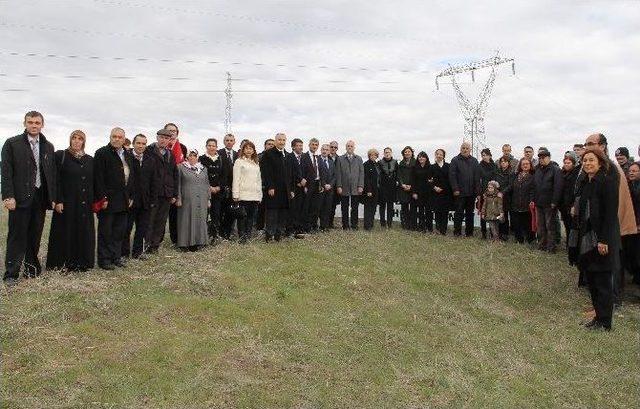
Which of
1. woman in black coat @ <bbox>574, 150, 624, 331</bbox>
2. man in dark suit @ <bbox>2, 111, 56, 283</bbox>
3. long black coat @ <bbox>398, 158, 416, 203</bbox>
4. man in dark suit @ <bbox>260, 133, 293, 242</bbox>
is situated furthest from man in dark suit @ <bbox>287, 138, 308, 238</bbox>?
woman in black coat @ <bbox>574, 150, 624, 331</bbox>

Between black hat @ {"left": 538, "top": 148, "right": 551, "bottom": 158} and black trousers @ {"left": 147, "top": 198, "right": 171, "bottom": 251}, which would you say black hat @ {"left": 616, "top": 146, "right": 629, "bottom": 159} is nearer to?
black hat @ {"left": 538, "top": 148, "right": 551, "bottom": 158}

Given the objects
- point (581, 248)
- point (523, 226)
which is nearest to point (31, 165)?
point (581, 248)

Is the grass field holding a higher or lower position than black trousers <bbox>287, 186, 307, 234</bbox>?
lower

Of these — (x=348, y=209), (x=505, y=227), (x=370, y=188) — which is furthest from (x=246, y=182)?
(x=505, y=227)

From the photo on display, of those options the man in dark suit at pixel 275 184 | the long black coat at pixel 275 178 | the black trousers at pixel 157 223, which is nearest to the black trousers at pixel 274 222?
the man in dark suit at pixel 275 184

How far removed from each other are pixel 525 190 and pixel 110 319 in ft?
30.3

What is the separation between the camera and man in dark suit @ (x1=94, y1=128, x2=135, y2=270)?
8.22m

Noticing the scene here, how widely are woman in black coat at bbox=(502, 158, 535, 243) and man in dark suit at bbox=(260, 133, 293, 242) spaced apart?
510 centimetres

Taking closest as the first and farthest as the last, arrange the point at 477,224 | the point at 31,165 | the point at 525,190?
the point at 31,165
the point at 525,190
the point at 477,224

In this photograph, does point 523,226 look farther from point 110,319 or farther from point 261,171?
point 110,319

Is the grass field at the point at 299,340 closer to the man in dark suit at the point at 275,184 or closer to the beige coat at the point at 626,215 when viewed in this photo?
the beige coat at the point at 626,215

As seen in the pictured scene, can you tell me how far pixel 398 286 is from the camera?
868cm

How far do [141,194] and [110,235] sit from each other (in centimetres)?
85

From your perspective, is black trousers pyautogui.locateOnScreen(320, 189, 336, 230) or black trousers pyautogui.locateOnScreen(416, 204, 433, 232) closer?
black trousers pyautogui.locateOnScreen(320, 189, 336, 230)
